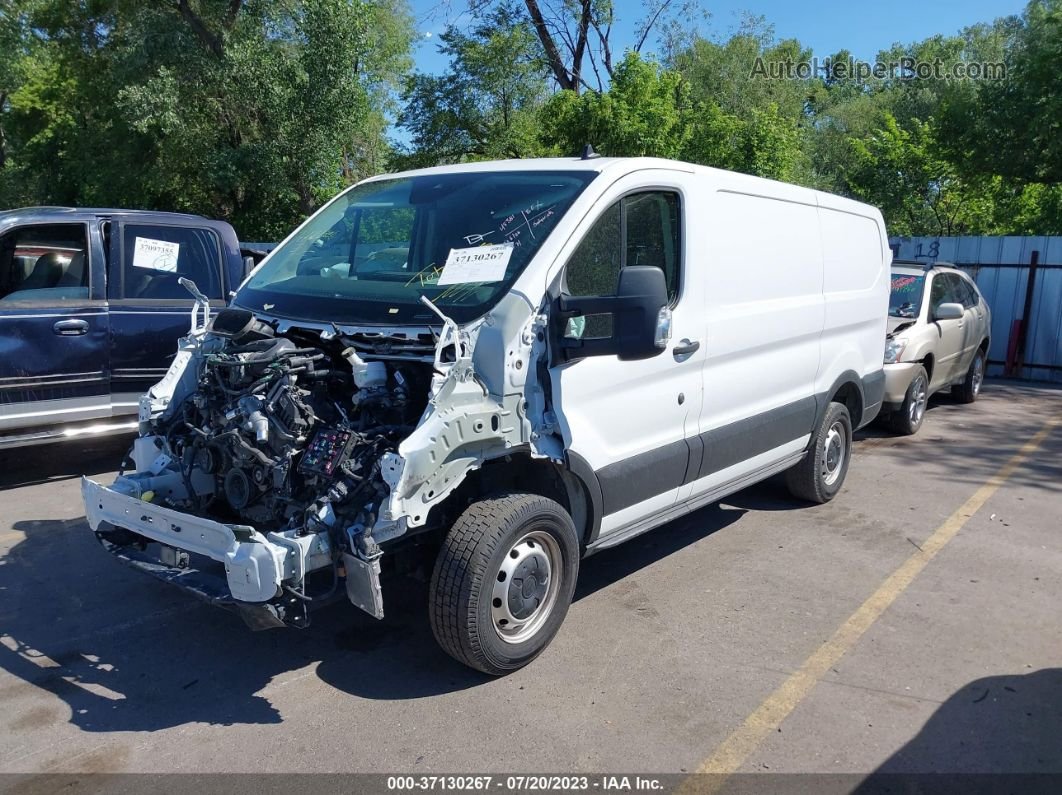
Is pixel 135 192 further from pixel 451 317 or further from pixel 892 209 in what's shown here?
pixel 451 317

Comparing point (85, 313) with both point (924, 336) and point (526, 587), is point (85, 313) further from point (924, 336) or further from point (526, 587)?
point (924, 336)

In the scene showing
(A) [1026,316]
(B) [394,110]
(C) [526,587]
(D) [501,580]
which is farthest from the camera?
(B) [394,110]

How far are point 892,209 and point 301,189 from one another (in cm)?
1561

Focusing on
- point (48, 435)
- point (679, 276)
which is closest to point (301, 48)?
point (48, 435)

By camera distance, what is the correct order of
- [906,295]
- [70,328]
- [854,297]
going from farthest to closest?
[906,295] < [70,328] < [854,297]

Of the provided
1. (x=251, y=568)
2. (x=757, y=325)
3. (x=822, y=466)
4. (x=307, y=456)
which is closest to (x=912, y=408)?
(x=822, y=466)

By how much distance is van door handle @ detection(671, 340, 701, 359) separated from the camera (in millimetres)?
4633

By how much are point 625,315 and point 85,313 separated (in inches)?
195

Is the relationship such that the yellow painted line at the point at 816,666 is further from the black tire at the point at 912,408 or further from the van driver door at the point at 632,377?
the black tire at the point at 912,408

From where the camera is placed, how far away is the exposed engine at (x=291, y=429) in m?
3.69

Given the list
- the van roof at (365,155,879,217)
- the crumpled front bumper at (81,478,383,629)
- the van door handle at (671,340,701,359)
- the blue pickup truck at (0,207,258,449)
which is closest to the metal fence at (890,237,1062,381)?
the van roof at (365,155,879,217)

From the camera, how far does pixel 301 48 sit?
1925cm

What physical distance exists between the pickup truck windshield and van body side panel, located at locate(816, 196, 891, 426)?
2.72 meters

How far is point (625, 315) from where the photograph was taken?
396cm
